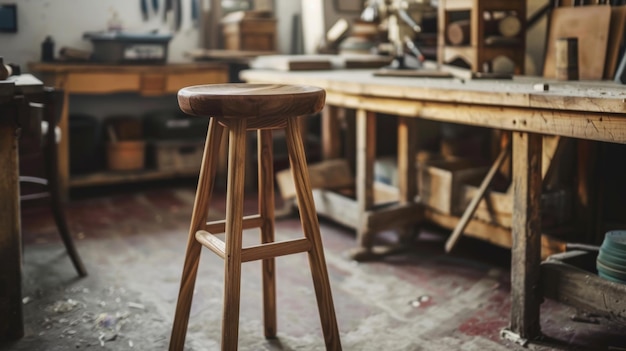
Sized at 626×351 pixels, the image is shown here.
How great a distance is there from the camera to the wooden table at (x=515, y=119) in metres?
2.03

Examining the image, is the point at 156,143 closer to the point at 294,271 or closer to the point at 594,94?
the point at 294,271

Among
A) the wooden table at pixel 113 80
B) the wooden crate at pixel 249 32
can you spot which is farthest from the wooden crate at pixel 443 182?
the wooden crate at pixel 249 32

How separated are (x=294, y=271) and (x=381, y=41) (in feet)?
6.97

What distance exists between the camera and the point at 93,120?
494 cm

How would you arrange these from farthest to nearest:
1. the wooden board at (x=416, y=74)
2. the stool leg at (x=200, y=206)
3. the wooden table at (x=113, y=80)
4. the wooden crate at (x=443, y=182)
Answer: the wooden table at (x=113, y=80), the wooden crate at (x=443, y=182), the wooden board at (x=416, y=74), the stool leg at (x=200, y=206)

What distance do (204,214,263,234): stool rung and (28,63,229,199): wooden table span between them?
258 cm

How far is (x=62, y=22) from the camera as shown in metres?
4.98

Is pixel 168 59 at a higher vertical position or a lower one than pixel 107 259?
higher

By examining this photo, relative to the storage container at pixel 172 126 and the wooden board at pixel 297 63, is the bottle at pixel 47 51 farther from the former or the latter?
the wooden board at pixel 297 63

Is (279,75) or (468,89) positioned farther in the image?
(279,75)

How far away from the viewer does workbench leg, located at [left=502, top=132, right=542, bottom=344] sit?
2301 millimetres

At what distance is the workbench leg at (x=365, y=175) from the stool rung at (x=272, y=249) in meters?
1.33

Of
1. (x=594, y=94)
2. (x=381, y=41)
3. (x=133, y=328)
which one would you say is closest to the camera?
(x=594, y=94)

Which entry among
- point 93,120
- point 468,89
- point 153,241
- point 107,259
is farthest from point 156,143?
point 468,89
